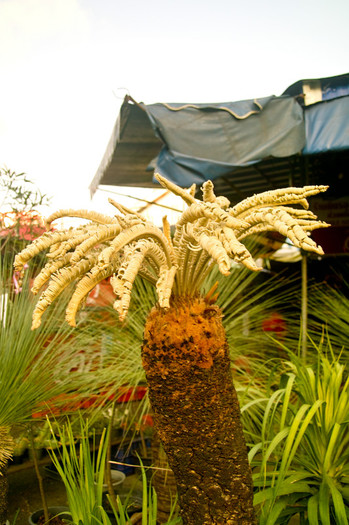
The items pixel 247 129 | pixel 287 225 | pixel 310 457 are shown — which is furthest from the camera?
pixel 247 129

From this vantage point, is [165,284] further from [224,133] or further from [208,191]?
[224,133]

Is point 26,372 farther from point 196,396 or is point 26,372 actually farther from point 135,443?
point 135,443

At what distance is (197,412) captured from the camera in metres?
1.26

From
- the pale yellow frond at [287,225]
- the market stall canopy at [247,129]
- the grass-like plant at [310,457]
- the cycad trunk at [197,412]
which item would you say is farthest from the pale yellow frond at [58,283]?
the market stall canopy at [247,129]

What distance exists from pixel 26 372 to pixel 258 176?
13.0 feet

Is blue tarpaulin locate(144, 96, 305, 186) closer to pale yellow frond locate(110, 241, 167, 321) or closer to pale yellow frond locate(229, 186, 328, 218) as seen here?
pale yellow frond locate(229, 186, 328, 218)

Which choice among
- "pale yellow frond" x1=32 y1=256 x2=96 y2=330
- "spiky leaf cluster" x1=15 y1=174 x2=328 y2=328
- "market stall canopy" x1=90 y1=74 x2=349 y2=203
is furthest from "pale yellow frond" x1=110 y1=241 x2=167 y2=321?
"market stall canopy" x1=90 y1=74 x2=349 y2=203

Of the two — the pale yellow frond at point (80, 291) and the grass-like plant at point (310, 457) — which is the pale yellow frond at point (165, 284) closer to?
the pale yellow frond at point (80, 291)

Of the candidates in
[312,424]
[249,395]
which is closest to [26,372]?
[249,395]

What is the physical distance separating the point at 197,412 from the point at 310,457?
0.95 metres

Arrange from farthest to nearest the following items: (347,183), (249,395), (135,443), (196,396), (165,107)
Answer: (347,183)
(135,443)
(165,107)
(249,395)
(196,396)

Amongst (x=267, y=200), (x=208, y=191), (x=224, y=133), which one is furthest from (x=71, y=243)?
(x=224, y=133)

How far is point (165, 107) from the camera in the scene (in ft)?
12.3

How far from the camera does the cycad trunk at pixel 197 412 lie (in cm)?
126
